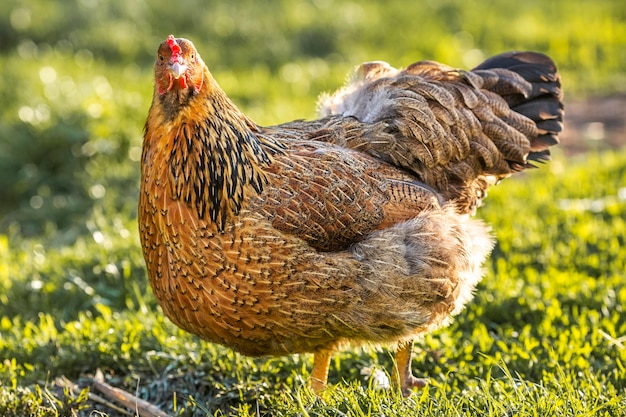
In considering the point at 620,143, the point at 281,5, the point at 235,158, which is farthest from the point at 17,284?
the point at 281,5

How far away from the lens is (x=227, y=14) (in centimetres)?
1136

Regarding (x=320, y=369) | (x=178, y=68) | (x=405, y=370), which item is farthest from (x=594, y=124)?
(x=178, y=68)

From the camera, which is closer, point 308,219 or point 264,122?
point 308,219

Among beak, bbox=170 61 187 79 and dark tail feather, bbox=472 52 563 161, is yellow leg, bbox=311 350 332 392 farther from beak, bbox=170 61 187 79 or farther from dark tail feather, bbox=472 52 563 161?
dark tail feather, bbox=472 52 563 161

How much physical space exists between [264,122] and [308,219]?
161 inches

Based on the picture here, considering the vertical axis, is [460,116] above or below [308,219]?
above

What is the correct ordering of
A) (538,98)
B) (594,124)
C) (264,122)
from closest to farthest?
(538,98) < (264,122) < (594,124)

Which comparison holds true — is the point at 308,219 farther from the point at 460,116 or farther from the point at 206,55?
the point at 206,55

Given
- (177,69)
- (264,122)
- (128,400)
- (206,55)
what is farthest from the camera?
(206,55)

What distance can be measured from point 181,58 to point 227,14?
778 centimetres

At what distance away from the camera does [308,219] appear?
4.08 meters

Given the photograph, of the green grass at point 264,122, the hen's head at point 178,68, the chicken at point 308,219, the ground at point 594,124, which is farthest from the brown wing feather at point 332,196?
the ground at point 594,124

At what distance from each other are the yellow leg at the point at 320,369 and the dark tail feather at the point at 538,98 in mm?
1701

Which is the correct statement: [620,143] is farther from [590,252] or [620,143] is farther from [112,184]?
[112,184]
